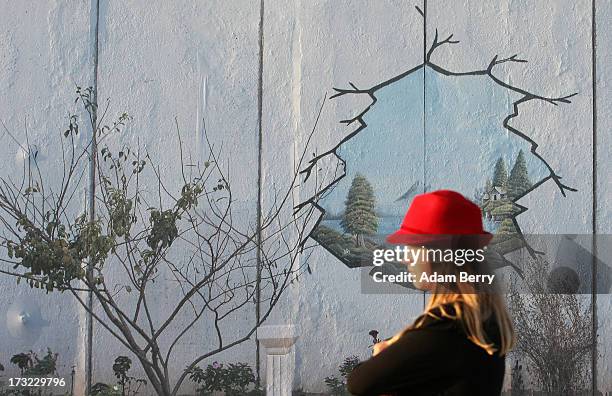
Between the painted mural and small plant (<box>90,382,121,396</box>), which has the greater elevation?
the painted mural

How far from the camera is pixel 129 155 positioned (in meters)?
6.50

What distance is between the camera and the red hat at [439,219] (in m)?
2.26

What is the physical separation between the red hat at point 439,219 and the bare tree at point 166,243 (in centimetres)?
410

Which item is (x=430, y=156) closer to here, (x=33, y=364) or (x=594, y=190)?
(x=594, y=190)

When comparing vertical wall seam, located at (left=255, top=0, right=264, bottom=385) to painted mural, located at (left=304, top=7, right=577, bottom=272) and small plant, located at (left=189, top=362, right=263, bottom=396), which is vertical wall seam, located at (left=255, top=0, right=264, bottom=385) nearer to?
small plant, located at (left=189, top=362, right=263, bottom=396)

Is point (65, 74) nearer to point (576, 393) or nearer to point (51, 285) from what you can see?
point (51, 285)

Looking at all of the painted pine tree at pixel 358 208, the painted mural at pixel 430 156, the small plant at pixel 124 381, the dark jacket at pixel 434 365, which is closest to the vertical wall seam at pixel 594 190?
the painted mural at pixel 430 156

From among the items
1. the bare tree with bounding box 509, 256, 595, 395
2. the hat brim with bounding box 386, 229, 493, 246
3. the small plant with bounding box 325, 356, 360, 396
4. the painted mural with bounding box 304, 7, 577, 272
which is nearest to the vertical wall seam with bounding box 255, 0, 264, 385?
the painted mural with bounding box 304, 7, 577, 272

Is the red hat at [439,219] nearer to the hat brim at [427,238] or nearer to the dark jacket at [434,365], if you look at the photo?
the hat brim at [427,238]

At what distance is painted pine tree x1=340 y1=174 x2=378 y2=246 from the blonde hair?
4230 millimetres

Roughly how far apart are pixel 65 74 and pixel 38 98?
0.23 metres

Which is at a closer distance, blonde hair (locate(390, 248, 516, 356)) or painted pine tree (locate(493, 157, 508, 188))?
blonde hair (locate(390, 248, 516, 356))

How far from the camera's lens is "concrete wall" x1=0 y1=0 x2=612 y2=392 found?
6492 millimetres

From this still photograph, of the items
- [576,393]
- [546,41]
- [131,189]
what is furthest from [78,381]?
[546,41]
